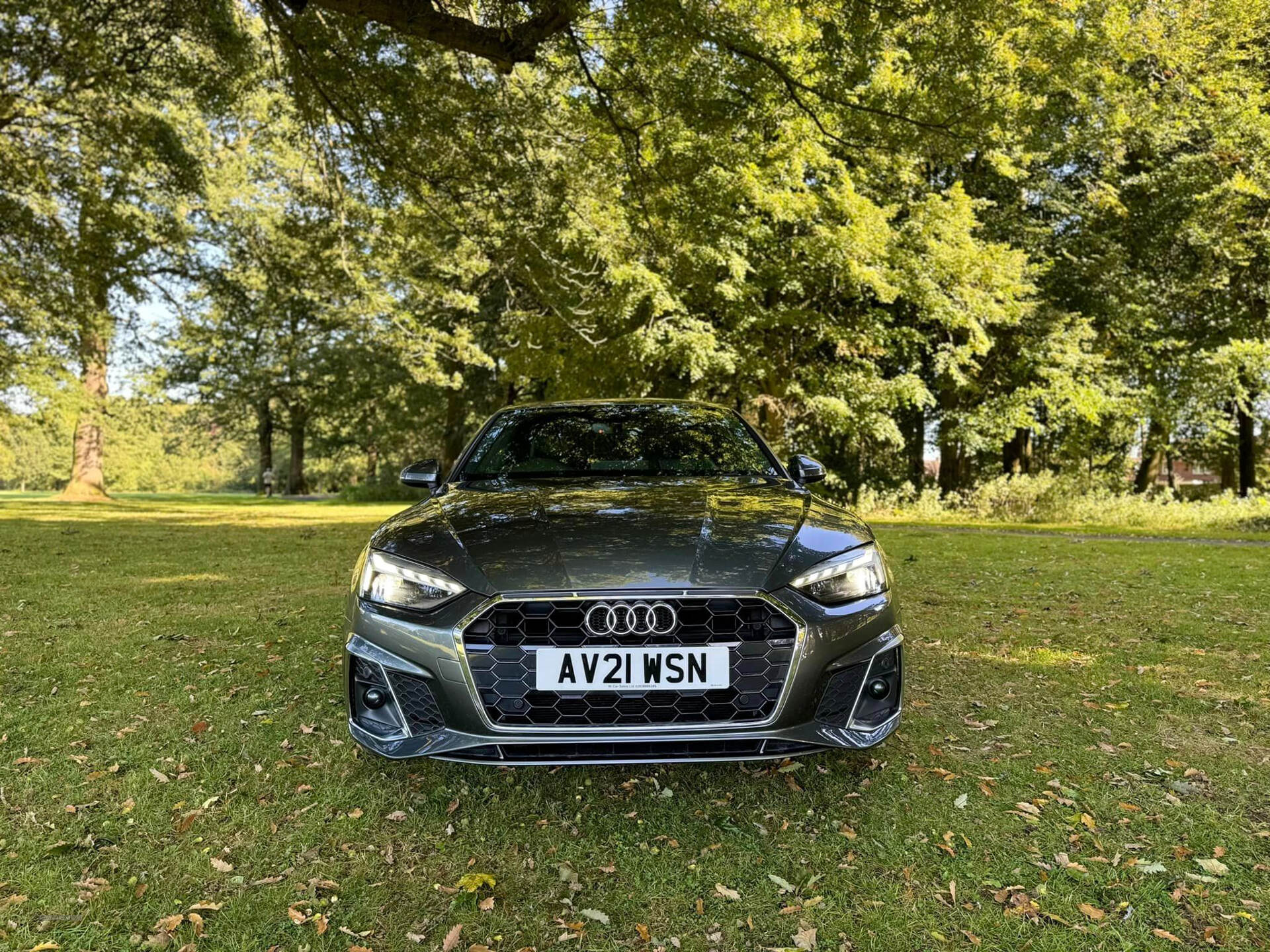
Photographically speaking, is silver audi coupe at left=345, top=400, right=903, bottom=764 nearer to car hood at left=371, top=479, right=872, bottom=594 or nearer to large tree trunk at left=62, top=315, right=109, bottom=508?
car hood at left=371, top=479, right=872, bottom=594

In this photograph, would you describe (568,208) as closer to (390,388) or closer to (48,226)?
(48,226)

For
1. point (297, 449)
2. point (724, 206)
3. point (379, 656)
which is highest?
point (724, 206)

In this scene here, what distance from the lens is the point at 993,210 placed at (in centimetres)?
1855

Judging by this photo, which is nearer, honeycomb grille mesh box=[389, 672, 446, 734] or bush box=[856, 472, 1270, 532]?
honeycomb grille mesh box=[389, 672, 446, 734]

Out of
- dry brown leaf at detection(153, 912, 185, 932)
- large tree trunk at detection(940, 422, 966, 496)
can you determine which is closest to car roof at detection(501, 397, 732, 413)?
dry brown leaf at detection(153, 912, 185, 932)

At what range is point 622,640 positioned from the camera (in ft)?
7.91

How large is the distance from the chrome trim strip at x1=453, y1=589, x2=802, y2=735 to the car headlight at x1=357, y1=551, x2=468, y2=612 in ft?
0.47

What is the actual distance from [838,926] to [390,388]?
28.5m

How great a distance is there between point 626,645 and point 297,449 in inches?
1281

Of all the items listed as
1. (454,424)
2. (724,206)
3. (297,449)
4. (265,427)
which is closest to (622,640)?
(724,206)

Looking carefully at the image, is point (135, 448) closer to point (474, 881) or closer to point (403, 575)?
point (403, 575)

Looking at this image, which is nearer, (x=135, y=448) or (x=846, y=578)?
(x=846, y=578)

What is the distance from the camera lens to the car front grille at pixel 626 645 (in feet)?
7.82

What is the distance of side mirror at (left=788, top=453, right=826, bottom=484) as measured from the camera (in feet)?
13.0
